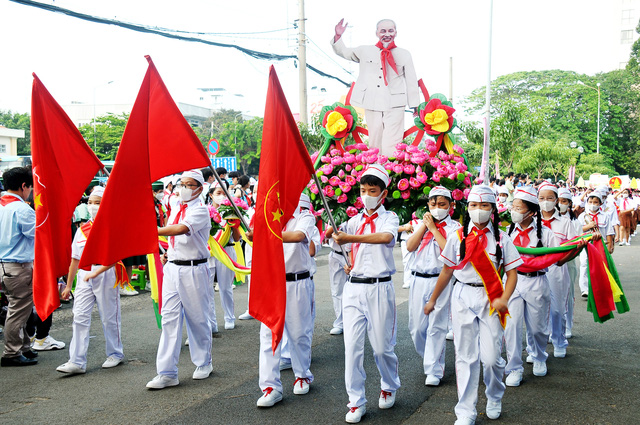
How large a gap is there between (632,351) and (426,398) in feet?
9.98

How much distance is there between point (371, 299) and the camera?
518cm

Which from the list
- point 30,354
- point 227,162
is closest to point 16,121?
point 227,162

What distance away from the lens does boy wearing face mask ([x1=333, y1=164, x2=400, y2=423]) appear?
5.09 meters

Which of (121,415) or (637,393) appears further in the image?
(637,393)

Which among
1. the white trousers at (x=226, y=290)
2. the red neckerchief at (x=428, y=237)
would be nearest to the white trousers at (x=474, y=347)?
the red neckerchief at (x=428, y=237)

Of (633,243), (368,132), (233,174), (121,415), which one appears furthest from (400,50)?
(633,243)

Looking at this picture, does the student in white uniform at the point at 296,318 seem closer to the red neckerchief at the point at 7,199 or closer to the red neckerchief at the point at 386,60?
the red neckerchief at the point at 386,60

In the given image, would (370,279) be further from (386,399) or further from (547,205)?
(547,205)

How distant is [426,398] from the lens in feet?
18.3

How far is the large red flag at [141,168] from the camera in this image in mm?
5133

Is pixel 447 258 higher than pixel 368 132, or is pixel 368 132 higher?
pixel 368 132

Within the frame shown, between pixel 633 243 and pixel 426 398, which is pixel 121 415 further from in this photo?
pixel 633 243

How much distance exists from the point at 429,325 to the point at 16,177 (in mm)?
4717

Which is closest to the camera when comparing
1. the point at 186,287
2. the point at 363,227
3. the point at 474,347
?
the point at 474,347
